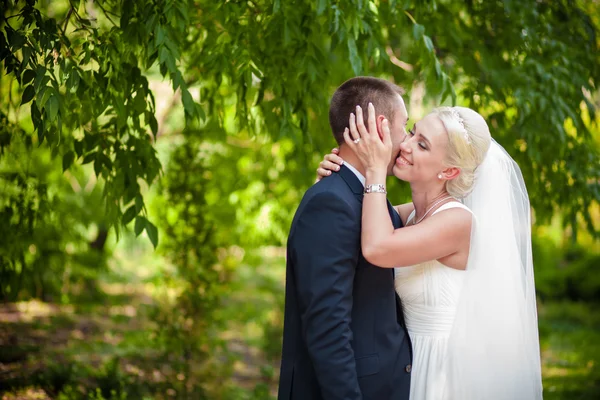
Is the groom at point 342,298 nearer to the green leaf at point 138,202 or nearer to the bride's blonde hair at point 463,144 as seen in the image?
the bride's blonde hair at point 463,144

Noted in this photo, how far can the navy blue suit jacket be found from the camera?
2311 mm

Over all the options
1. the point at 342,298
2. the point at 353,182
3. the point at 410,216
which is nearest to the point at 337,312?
the point at 342,298

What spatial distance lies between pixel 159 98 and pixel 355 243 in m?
8.05

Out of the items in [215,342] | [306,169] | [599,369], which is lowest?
[599,369]

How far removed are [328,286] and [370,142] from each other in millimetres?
627

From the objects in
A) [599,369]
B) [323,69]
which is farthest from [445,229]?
[599,369]

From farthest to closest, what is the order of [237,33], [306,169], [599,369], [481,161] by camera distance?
[599,369], [306,169], [237,33], [481,161]

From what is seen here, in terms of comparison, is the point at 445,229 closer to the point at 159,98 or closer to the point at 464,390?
the point at 464,390

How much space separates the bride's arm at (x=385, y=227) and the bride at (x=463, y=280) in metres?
0.02

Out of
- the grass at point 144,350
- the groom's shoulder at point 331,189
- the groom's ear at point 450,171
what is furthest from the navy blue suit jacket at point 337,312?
the grass at point 144,350

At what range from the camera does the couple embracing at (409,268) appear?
2.38 m

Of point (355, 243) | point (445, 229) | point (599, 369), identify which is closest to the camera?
point (355, 243)

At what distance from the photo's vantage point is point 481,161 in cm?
287

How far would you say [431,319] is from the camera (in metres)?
2.82
